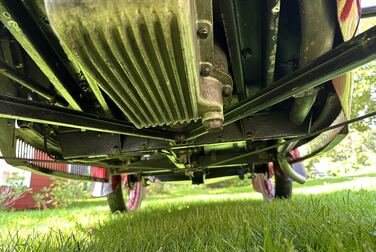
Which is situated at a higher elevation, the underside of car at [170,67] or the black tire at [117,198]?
the underside of car at [170,67]

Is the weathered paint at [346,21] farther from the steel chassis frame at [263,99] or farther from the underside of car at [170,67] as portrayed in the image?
the steel chassis frame at [263,99]

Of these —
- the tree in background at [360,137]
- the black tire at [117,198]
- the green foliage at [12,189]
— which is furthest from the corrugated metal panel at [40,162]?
the green foliage at [12,189]

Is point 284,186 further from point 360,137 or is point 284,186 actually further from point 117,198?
point 360,137

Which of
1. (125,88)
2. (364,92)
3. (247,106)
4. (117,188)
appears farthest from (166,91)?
(364,92)

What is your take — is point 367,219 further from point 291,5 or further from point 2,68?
point 2,68

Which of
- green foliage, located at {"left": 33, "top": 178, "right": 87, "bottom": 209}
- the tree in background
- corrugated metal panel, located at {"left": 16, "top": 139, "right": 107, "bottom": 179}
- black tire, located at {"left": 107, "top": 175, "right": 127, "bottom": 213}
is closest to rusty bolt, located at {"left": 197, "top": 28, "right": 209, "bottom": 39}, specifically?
corrugated metal panel, located at {"left": 16, "top": 139, "right": 107, "bottom": 179}

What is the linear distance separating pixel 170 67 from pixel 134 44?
142mm

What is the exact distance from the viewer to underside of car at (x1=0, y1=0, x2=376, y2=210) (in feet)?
2.33

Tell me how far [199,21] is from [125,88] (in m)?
0.29

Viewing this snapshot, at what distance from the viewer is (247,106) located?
1.34 meters

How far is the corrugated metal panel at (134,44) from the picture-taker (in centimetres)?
65

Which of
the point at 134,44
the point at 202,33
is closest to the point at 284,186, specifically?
the point at 202,33

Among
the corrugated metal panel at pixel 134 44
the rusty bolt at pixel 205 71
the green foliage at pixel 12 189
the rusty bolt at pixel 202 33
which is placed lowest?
the green foliage at pixel 12 189

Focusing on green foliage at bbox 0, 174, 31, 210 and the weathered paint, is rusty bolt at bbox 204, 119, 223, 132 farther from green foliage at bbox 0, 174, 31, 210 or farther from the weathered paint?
green foliage at bbox 0, 174, 31, 210
